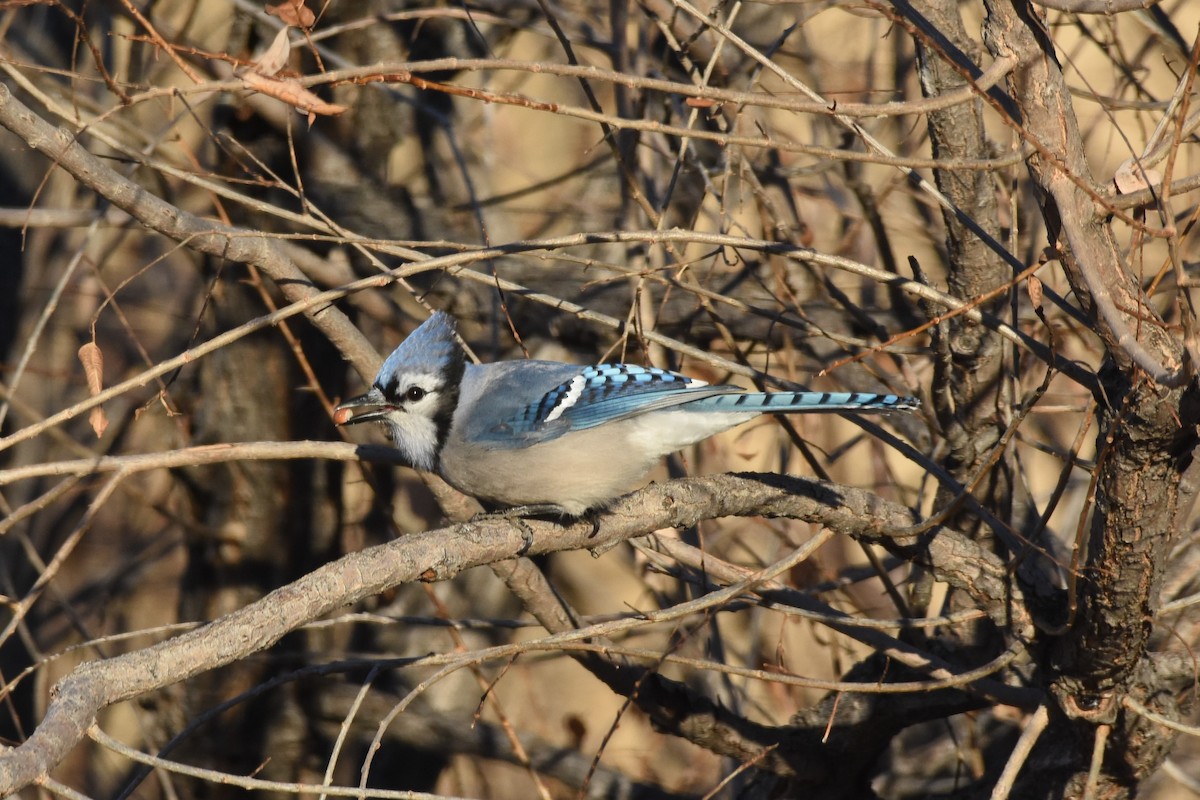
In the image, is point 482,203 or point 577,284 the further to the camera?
point 482,203

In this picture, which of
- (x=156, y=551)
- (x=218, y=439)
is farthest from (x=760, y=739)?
(x=156, y=551)

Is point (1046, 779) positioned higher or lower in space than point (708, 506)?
lower

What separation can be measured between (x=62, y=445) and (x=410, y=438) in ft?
9.09

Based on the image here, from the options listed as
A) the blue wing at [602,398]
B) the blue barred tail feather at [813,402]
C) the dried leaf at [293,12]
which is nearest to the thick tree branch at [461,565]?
the blue barred tail feather at [813,402]

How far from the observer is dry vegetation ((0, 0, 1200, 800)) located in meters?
2.34

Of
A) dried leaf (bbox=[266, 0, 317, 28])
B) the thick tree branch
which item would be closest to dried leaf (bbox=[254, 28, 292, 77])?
dried leaf (bbox=[266, 0, 317, 28])

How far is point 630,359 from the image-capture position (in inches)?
198

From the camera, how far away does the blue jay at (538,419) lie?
11.3 feet

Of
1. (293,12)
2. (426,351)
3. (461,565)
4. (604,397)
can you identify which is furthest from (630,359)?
(293,12)

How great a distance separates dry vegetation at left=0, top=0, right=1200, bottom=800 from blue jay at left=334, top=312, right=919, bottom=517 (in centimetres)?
17

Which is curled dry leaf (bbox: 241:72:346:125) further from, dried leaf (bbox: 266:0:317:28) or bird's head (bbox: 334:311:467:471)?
bird's head (bbox: 334:311:467:471)

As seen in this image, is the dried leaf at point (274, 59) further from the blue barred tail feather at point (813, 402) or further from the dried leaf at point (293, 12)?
the blue barred tail feather at point (813, 402)

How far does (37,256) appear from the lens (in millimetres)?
5312

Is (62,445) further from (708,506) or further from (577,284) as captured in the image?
(708,506)
